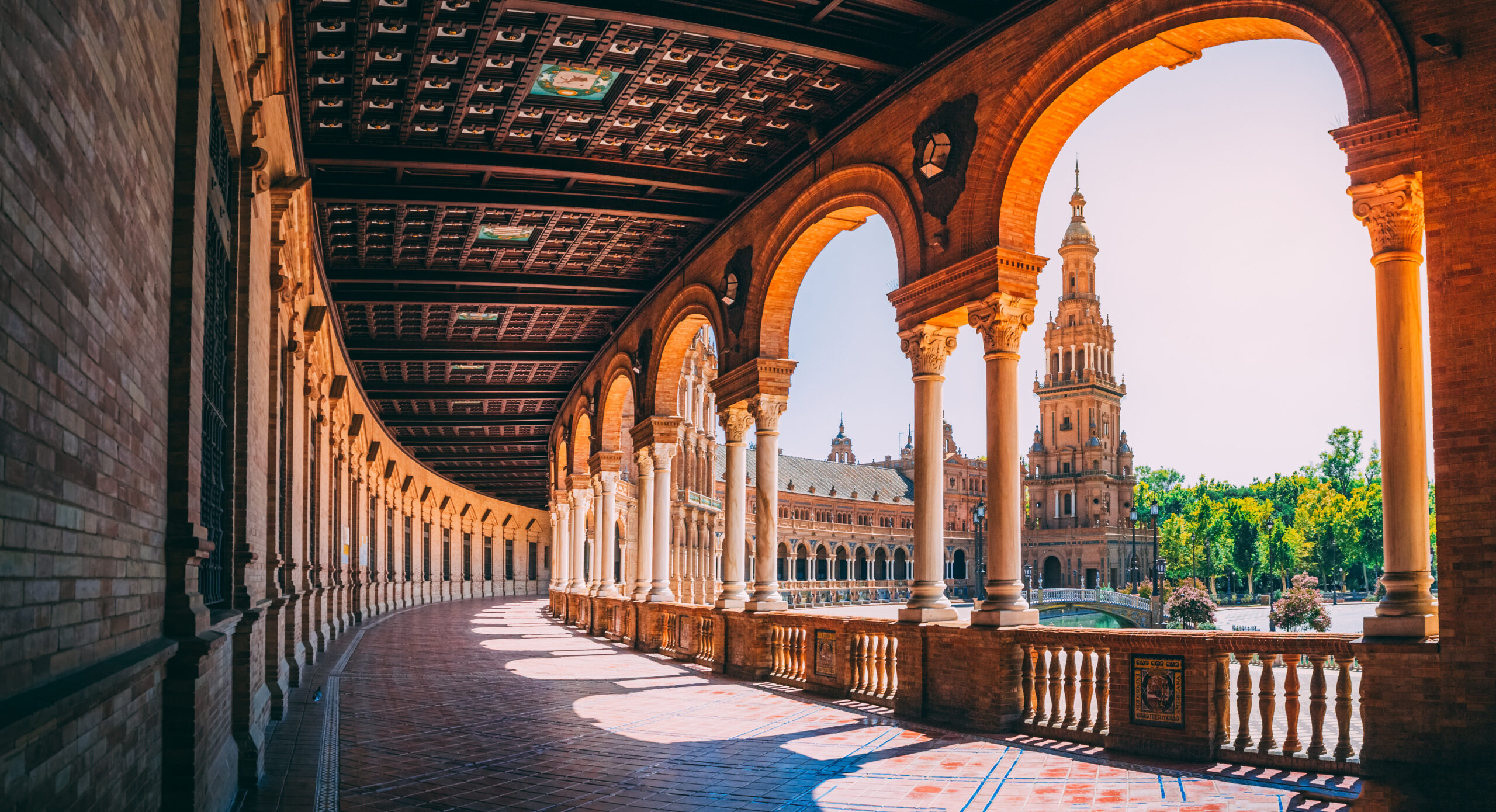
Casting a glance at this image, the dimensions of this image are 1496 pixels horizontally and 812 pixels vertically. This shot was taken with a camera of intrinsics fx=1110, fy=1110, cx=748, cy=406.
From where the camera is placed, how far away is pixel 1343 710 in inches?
309

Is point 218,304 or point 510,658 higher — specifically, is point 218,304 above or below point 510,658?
above

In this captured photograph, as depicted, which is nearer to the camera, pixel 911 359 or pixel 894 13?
pixel 894 13

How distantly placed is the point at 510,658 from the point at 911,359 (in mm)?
9653

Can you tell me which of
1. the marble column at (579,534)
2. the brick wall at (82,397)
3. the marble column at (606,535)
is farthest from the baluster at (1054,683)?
the marble column at (579,534)

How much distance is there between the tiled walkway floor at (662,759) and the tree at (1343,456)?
337ft

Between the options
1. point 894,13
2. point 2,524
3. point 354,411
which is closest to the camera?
point 2,524

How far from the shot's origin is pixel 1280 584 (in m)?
108

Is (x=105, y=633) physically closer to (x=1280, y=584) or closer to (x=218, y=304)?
(x=218, y=304)

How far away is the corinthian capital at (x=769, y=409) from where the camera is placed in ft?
55.0

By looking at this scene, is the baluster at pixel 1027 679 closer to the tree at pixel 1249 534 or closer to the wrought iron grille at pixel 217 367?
the wrought iron grille at pixel 217 367

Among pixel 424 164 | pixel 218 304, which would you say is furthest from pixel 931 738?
pixel 424 164

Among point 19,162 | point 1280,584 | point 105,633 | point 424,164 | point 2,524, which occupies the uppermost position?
point 424,164

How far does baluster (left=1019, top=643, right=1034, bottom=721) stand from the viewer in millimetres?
10516

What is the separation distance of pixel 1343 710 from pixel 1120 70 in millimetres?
5906
